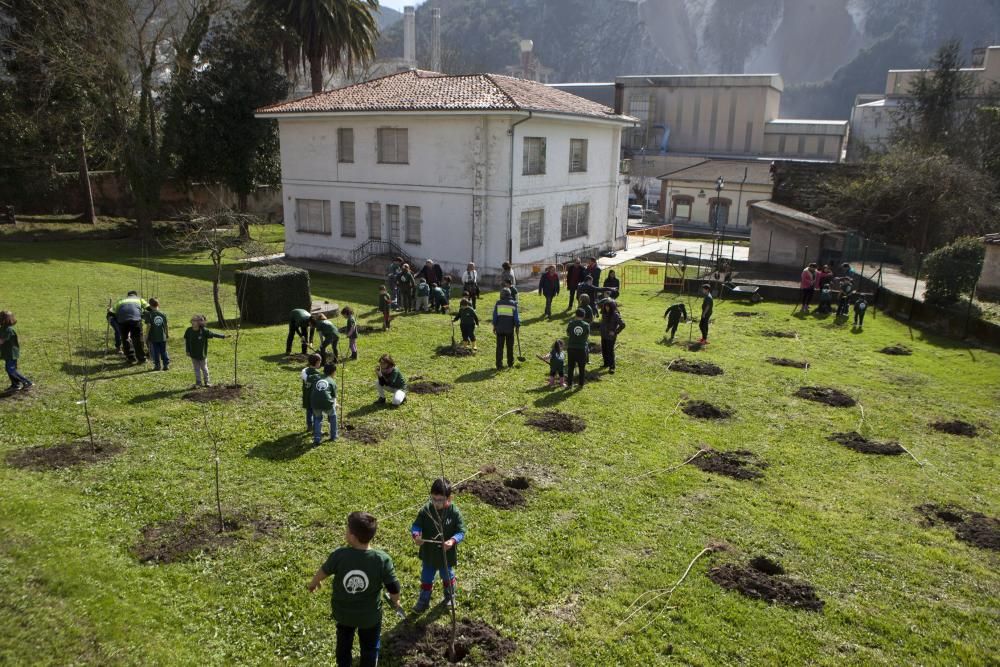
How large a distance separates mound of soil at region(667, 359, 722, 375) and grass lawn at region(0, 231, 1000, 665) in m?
0.38

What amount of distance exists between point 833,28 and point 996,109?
126 m

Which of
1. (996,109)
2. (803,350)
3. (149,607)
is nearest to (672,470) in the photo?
(149,607)

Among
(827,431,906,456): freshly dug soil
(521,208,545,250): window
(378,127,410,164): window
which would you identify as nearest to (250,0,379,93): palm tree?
(378,127,410,164): window

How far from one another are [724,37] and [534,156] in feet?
495

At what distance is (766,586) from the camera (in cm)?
787

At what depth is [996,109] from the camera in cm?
4059

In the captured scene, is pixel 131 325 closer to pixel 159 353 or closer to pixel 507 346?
pixel 159 353

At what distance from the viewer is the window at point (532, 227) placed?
29656 mm

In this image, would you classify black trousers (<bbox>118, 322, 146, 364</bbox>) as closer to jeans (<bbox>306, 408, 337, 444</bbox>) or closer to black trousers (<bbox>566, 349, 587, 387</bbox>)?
jeans (<bbox>306, 408, 337, 444</bbox>)

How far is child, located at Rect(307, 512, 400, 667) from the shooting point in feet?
18.8

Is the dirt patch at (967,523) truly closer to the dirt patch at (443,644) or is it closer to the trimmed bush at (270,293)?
the dirt patch at (443,644)

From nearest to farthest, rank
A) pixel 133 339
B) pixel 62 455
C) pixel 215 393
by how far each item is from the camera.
A: pixel 62 455 < pixel 215 393 < pixel 133 339

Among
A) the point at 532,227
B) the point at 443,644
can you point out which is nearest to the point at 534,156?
the point at 532,227

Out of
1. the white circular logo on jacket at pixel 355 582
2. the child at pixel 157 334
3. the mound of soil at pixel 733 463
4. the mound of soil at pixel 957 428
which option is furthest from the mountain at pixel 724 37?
the white circular logo on jacket at pixel 355 582
